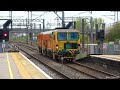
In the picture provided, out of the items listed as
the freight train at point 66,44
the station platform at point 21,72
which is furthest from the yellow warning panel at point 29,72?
the freight train at point 66,44

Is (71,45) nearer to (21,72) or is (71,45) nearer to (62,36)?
(62,36)

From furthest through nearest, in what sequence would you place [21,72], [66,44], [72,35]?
[72,35], [66,44], [21,72]

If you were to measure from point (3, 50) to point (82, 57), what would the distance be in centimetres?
1432

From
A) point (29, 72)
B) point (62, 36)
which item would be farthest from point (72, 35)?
point (29, 72)

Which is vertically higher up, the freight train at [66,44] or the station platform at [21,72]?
the freight train at [66,44]

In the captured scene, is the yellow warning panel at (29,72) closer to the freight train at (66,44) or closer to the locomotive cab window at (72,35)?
→ the freight train at (66,44)

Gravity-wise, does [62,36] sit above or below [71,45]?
above

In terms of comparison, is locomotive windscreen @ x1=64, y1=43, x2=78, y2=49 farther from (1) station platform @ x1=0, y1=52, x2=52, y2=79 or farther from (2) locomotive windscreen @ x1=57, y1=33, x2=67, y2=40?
(1) station platform @ x1=0, y1=52, x2=52, y2=79

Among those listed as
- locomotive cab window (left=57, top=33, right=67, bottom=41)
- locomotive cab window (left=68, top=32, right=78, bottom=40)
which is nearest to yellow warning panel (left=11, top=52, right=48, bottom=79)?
locomotive cab window (left=57, top=33, right=67, bottom=41)

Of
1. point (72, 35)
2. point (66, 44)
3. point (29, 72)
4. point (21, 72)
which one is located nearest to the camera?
point (21, 72)
